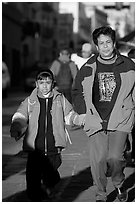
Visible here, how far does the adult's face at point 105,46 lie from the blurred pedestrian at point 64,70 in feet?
15.3

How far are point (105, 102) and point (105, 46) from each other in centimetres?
52

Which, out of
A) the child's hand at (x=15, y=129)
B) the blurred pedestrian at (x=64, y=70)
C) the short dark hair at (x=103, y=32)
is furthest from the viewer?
the blurred pedestrian at (x=64, y=70)

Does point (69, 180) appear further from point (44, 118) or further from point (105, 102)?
point (105, 102)

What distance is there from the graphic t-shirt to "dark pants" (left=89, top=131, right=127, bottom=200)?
0.14m

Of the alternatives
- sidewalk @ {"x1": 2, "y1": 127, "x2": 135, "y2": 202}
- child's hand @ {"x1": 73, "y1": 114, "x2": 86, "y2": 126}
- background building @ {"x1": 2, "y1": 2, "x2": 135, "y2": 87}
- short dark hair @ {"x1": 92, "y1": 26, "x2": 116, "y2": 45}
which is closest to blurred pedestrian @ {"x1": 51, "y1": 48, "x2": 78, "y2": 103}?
sidewalk @ {"x1": 2, "y1": 127, "x2": 135, "y2": 202}

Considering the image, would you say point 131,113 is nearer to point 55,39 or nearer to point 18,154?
point 18,154

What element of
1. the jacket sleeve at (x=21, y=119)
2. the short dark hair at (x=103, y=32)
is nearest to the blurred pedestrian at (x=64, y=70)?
the short dark hair at (x=103, y=32)

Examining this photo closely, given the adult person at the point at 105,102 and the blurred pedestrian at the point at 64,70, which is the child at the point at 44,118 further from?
the blurred pedestrian at the point at 64,70

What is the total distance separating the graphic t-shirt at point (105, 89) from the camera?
5301 millimetres

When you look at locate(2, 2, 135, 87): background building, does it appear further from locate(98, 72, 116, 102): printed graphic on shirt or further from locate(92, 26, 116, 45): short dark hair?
locate(98, 72, 116, 102): printed graphic on shirt

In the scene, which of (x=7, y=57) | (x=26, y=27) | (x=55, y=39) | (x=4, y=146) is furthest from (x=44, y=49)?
(x=4, y=146)

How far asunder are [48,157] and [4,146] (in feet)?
14.3

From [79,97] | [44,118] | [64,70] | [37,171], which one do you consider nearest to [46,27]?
[64,70]

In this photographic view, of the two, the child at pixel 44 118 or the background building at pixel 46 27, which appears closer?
the child at pixel 44 118
